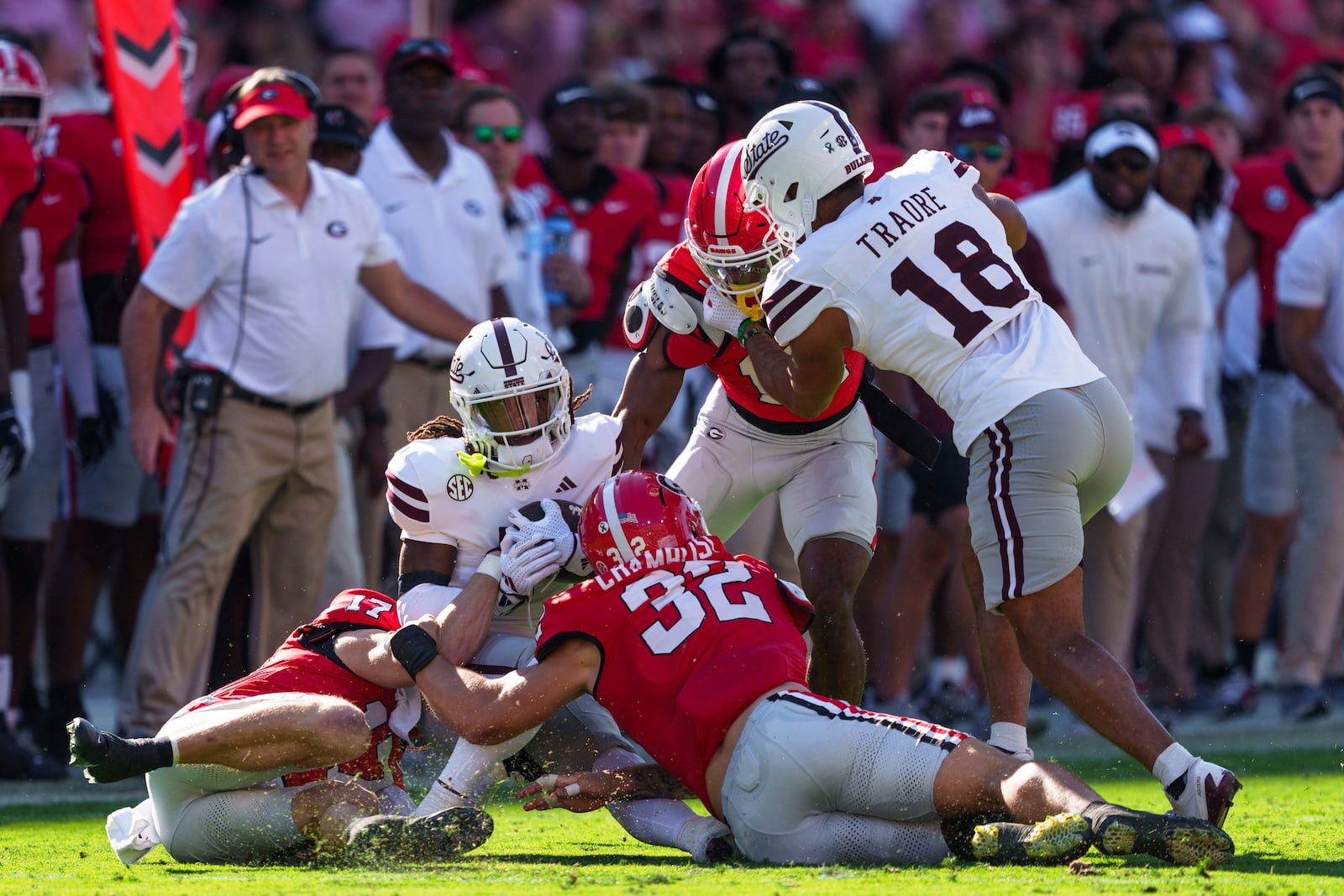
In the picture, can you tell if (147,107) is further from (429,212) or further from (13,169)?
(429,212)

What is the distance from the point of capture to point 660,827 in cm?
489

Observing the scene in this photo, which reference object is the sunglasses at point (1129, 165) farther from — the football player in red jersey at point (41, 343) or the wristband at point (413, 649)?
the wristband at point (413, 649)

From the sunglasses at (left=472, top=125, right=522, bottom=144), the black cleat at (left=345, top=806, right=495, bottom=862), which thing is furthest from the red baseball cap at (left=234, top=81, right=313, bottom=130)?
the black cleat at (left=345, top=806, right=495, bottom=862)

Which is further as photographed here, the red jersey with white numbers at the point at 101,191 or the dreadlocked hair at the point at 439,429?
the red jersey with white numbers at the point at 101,191

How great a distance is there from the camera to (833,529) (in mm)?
6008

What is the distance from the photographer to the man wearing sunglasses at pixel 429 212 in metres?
8.23

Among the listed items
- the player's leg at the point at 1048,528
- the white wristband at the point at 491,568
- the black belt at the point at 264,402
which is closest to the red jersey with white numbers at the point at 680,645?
the white wristband at the point at 491,568

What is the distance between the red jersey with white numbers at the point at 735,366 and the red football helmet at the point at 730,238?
0.51ft

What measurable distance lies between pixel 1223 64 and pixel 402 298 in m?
6.91

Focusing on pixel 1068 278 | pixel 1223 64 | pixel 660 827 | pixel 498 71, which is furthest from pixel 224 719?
pixel 1223 64

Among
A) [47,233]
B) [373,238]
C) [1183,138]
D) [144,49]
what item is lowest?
[373,238]

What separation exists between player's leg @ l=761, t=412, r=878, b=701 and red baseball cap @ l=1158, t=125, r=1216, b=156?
340 centimetres

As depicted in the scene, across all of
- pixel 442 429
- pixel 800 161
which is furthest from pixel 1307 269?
pixel 442 429

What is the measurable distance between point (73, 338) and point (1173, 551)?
4.94 m
